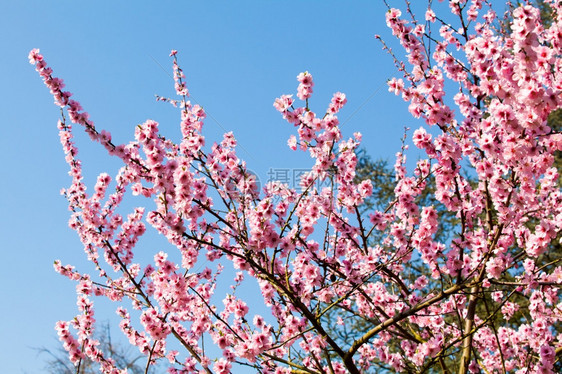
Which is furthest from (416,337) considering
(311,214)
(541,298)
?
(311,214)

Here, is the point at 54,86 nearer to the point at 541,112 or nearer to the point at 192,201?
the point at 192,201

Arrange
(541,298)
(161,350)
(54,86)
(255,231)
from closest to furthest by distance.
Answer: (255,231) < (54,86) < (161,350) < (541,298)

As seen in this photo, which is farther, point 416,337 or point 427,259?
point 416,337

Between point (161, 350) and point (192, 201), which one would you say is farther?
point (161, 350)

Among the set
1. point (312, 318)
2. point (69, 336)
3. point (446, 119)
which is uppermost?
point (446, 119)

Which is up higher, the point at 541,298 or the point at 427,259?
the point at 541,298

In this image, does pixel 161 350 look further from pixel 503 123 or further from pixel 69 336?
pixel 503 123

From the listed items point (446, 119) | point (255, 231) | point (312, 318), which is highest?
point (446, 119)

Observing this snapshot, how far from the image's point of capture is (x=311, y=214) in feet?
14.3

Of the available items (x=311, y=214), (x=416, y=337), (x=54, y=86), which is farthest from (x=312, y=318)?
(x=54, y=86)

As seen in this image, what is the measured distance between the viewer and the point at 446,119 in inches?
171

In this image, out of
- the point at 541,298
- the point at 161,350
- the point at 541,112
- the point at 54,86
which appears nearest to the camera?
the point at 541,112

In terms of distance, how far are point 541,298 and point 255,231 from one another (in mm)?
3828

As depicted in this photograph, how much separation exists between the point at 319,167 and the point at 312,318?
1.30 metres
